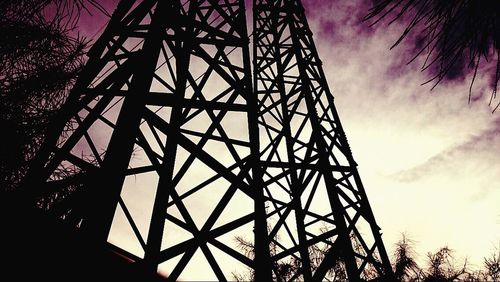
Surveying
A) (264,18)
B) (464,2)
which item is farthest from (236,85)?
(264,18)

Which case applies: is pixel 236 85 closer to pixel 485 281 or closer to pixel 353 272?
pixel 353 272

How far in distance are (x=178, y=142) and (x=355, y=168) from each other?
11.8 feet

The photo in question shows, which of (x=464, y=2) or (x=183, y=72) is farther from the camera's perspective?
(x=183, y=72)

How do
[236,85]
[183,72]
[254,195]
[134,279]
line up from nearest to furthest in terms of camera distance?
[134,279] < [254,195] < [183,72] < [236,85]

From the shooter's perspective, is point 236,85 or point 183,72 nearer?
point 183,72

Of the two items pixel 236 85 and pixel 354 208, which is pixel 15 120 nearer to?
pixel 236 85

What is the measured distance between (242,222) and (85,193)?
64.8 inches

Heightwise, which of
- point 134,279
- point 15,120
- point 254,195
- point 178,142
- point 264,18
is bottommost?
point 134,279

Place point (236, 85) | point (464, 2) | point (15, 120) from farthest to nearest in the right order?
point (15, 120)
point (236, 85)
point (464, 2)

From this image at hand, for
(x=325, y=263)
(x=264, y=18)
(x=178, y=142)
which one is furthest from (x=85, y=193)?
(x=264, y=18)

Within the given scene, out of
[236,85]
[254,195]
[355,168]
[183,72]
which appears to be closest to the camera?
[254,195]

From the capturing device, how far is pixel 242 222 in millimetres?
2848

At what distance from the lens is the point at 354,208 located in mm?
4719

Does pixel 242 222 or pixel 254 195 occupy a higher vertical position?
pixel 254 195
